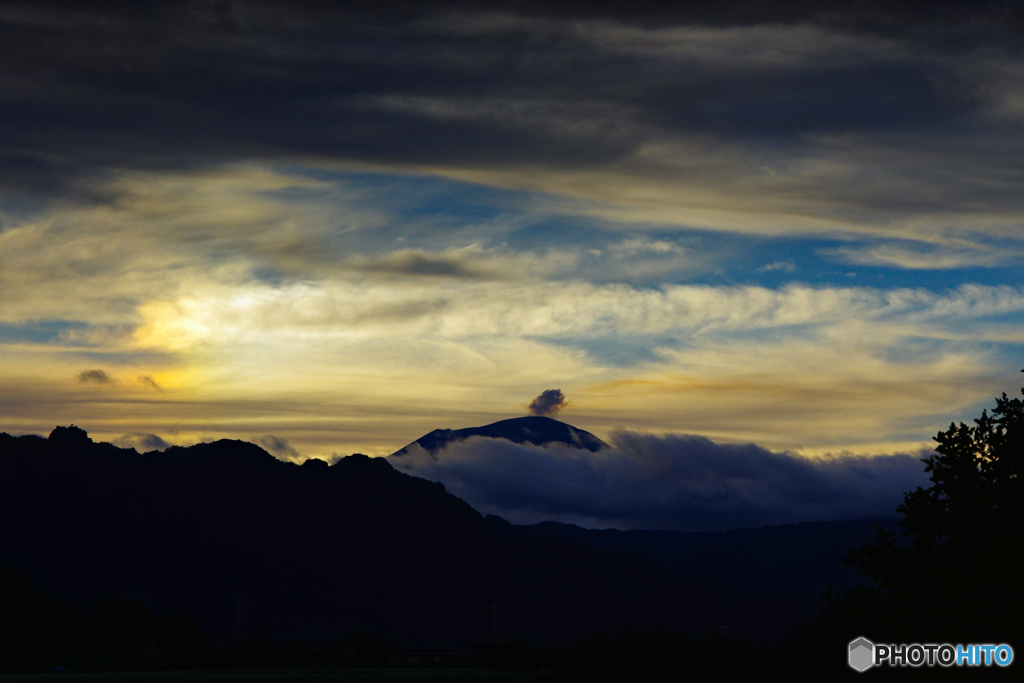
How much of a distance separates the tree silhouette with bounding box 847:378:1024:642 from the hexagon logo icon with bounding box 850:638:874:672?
1.72 metres

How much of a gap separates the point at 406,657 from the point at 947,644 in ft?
456

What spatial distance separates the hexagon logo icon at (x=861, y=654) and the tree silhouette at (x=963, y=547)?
5.65 feet

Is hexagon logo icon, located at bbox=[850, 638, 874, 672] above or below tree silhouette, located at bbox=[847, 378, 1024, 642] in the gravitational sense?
below

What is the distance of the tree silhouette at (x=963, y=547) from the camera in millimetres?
44500

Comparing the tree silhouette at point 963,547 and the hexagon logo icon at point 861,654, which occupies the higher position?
the tree silhouette at point 963,547

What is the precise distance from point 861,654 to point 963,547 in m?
8.32

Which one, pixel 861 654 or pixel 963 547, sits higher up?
pixel 963 547

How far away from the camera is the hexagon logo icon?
42844mm

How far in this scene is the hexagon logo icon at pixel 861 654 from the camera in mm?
42844

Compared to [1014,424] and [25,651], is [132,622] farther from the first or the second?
[1014,424]

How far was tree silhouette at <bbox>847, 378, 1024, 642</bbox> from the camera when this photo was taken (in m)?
44.5

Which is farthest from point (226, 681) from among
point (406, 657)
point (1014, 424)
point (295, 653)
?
point (406, 657)

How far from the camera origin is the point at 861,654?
43.6m

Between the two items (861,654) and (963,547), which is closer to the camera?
(861,654)
